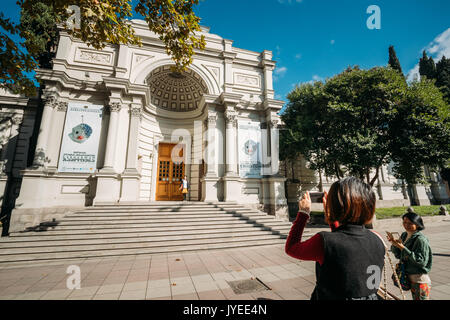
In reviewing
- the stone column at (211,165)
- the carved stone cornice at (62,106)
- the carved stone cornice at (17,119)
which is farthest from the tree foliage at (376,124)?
the carved stone cornice at (17,119)

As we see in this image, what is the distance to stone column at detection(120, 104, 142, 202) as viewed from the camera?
10180mm

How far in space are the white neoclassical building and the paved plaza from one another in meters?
4.77

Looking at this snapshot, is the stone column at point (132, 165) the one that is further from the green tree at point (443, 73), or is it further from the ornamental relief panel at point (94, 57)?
the green tree at point (443, 73)

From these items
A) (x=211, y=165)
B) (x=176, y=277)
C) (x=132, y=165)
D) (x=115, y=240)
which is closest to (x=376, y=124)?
(x=211, y=165)

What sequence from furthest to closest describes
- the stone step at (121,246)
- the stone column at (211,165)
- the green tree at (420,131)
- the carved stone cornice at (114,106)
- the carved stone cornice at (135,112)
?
the stone column at (211,165)
the carved stone cornice at (135,112)
the green tree at (420,131)
the carved stone cornice at (114,106)
the stone step at (121,246)

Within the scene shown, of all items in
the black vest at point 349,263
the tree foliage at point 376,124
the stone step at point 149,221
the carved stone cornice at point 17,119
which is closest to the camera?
the black vest at point 349,263

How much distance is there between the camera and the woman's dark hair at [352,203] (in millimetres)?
1387

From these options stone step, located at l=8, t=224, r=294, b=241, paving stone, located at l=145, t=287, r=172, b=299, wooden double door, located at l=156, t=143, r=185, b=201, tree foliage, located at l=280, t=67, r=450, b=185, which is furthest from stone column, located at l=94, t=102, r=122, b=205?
tree foliage, located at l=280, t=67, r=450, b=185

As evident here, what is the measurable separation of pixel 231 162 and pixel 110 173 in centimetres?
672

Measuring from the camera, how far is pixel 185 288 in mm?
3943

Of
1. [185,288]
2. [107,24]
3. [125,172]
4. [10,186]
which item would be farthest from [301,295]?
[10,186]

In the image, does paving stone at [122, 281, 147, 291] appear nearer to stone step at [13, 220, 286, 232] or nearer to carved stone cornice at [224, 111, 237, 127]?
stone step at [13, 220, 286, 232]

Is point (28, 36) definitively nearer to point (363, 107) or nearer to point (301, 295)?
point (301, 295)

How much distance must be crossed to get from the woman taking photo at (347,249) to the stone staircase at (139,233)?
19.8 ft
